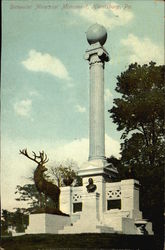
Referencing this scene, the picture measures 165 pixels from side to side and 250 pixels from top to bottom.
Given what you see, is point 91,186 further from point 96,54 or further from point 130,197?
point 96,54

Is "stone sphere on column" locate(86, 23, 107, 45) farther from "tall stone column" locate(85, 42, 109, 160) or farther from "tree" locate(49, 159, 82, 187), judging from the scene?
"tree" locate(49, 159, 82, 187)

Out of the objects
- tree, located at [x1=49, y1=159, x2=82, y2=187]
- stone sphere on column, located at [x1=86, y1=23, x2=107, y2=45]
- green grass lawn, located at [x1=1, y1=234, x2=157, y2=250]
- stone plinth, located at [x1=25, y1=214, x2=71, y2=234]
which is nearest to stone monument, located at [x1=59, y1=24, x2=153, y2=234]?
stone sphere on column, located at [x1=86, y1=23, x2=107, y2=45]

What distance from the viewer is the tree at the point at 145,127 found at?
27672mm

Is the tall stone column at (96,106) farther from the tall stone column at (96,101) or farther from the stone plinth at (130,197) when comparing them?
the stone plinth at (130,197)

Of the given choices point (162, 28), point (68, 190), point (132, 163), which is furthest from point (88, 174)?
point (162, 28)

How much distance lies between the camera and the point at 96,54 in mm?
27906

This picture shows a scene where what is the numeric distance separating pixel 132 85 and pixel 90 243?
52.4 ft

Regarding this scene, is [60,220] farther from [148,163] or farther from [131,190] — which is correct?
[148,163]

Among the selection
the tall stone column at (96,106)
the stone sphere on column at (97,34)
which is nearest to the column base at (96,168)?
the tall stone column at (96,106)

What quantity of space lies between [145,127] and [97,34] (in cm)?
818

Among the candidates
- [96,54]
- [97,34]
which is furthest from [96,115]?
[97,34]

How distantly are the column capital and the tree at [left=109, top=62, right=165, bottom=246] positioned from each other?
3681mm

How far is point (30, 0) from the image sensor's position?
731 inches

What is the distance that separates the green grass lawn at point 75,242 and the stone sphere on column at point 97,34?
46.7 ft
